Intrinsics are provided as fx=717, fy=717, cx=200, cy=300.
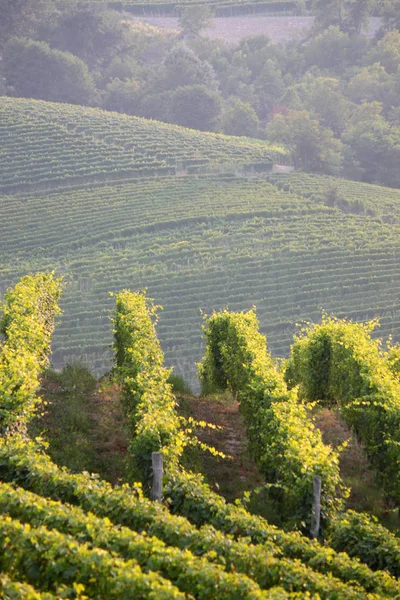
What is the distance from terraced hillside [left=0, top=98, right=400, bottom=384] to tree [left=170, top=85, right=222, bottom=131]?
13516 millimetres

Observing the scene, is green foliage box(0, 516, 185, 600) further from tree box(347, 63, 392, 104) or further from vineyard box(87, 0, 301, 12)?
vineyard box(87, 0, 301, 12)

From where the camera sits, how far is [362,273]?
40.5 m

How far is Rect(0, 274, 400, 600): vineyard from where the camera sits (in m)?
6.01

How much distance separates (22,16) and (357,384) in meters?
82.5

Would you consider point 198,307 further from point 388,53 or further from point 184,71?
point 388,53

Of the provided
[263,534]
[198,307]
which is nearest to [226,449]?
[263,534]

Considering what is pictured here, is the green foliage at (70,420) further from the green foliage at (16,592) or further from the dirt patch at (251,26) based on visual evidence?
the dirt patch at (251,26)

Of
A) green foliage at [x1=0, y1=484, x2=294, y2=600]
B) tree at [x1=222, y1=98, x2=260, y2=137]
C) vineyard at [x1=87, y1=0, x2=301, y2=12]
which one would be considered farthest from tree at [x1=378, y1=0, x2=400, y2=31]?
green foliage at [x1=0, y1=484, x2=294, y2=600]

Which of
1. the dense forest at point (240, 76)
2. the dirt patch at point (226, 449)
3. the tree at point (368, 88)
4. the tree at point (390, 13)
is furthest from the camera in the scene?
the tree at point (390, 13)

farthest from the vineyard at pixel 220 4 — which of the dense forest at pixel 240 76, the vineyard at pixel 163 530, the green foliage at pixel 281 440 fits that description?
the vineyard at pixel 163 530

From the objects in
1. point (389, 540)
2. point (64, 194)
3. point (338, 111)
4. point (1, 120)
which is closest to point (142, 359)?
point (389, 540)

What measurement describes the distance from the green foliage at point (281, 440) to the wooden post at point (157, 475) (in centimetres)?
157

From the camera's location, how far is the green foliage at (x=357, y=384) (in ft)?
35.9

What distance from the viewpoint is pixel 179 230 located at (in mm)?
45375
